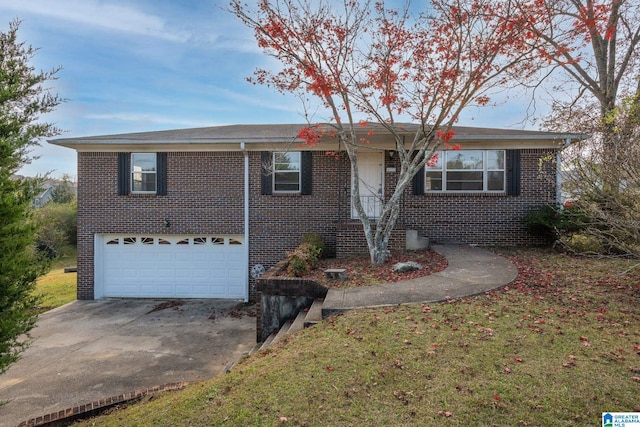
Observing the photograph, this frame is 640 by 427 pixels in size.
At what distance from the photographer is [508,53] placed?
305 inches

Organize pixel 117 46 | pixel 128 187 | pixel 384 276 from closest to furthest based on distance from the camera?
1. pixel 384 276
2. pixel 117 46
3. pixel 128 187

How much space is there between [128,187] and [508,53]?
1093 cm

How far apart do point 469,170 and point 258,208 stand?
256 inches

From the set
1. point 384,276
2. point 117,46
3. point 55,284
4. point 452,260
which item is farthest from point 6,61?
point 55,284

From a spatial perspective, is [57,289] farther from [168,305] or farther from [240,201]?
[240,201]

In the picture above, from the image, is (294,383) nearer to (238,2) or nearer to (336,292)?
(336,292)

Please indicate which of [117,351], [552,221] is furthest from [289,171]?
[552,221]

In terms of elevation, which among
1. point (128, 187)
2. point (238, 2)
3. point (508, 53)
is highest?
point (238, 2)

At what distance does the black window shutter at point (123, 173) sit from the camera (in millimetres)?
11055

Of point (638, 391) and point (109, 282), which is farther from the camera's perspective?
point (109, 282)

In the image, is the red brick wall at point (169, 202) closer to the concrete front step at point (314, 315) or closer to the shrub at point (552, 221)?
the concrete front step at point (314, 315)

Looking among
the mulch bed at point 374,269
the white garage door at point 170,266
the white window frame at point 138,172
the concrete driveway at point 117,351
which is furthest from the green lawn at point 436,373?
the white window frame at point 138,172

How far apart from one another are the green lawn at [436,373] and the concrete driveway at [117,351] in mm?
1875

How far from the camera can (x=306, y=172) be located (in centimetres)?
1088
